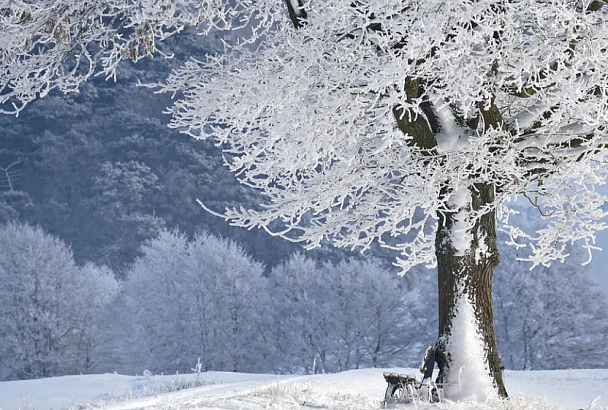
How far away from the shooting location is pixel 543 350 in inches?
1115

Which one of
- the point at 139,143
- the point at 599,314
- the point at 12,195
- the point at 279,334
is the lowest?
the point at 279,334

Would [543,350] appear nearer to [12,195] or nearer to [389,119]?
[389,119]

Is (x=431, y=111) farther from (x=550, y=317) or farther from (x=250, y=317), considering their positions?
(x=250, y=317)

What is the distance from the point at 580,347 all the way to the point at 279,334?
12.9m

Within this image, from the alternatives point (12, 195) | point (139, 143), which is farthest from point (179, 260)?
point (12, 195)

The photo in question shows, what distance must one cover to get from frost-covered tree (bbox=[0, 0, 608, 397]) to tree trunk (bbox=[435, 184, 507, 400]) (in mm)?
13

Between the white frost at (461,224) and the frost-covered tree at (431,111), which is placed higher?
the frost-covered tree at (431,111)

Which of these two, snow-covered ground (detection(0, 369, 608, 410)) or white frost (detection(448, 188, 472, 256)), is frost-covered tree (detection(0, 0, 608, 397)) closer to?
white frost (detection(448, 188, 472, 256))

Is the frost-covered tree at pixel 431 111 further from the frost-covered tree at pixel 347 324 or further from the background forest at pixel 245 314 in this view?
the frost-covered tree at pixel 347 324

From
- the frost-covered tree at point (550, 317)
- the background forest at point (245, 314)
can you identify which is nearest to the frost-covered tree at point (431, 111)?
the background forest at point (245, 314)

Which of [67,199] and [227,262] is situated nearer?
[227,262]

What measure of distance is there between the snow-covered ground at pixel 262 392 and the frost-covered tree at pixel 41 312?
644 inches

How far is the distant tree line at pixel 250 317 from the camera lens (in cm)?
2884

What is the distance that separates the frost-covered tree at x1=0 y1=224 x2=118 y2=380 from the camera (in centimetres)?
3041
